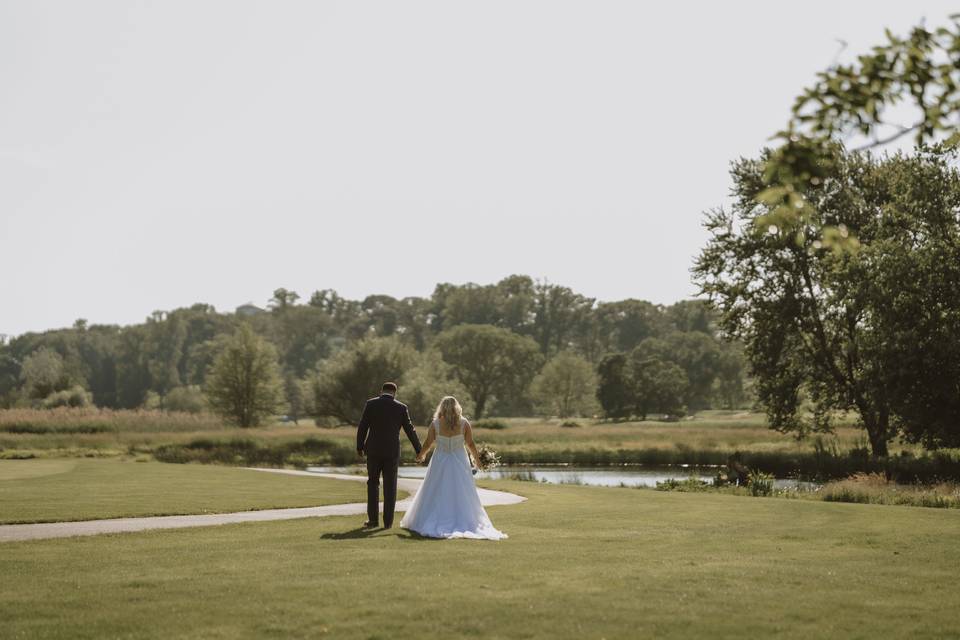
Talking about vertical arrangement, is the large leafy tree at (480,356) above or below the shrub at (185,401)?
above

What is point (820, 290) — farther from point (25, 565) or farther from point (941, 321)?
point (25, 565)

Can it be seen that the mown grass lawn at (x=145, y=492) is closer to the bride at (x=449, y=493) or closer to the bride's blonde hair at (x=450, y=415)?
the bride at (x=449, y=493)

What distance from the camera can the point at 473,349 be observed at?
127 metres

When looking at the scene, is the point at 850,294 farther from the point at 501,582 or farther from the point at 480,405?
the point at 480,405

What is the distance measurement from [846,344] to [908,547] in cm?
2825

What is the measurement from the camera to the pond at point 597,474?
38531 millimetres

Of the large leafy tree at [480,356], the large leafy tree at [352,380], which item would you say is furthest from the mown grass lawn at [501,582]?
the large leafy tree at [480,356]

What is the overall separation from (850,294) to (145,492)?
92.1ft

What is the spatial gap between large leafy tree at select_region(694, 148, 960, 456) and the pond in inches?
196

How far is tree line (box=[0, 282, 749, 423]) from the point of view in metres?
124

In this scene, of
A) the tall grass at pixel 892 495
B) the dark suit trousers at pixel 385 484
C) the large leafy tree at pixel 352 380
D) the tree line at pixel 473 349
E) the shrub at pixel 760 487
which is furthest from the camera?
the tree line at pixel 473 349

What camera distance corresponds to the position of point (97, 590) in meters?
10.9

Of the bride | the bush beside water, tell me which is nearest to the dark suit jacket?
the bride

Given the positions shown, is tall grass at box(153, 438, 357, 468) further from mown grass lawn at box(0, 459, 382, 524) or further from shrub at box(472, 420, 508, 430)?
shrub at box(472, 420, 508, 430)
